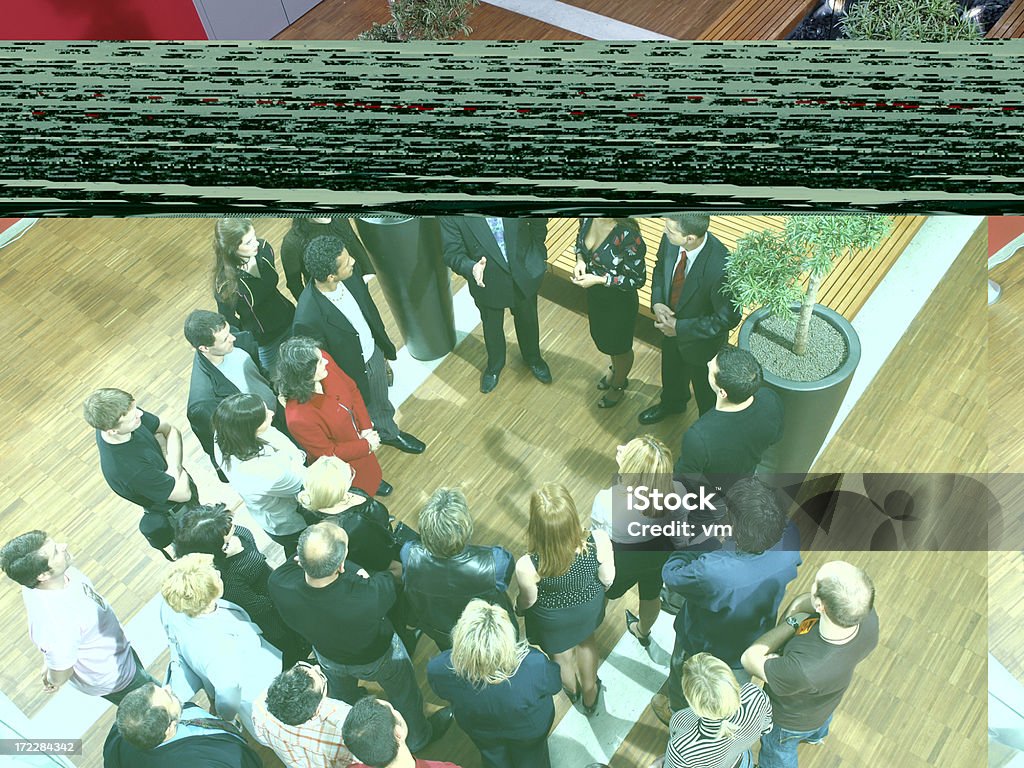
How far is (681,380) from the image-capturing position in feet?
2.56

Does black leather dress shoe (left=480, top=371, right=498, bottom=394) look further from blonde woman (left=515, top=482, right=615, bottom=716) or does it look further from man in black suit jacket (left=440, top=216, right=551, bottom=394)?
blonde woman (left=515, top=482, right=615, bottom=716)

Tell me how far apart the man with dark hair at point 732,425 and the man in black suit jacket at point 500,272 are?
162 mm

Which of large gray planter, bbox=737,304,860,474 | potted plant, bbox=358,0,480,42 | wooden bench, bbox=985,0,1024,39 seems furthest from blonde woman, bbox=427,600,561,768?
wooden bench, bbox=985,0,1024,39

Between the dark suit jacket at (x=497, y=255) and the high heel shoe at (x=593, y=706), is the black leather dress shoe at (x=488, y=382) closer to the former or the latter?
the dark suit jacket at (x=497, y=255)

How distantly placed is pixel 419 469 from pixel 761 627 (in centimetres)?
50

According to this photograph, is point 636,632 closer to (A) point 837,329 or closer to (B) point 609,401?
(B) point 609,401

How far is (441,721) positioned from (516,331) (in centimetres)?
64

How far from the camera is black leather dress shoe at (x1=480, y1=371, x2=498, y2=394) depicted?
0.85 metres

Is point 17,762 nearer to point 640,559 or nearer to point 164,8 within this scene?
point 640,559

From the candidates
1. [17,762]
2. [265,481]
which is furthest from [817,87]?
[17,762]

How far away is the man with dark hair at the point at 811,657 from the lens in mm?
890

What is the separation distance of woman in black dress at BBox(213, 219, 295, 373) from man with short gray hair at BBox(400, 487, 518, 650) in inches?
8.8

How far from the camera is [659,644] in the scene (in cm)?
111

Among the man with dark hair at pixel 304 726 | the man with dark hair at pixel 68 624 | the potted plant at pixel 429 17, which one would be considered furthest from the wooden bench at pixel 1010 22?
the man with dark hair at pixel 68 624
